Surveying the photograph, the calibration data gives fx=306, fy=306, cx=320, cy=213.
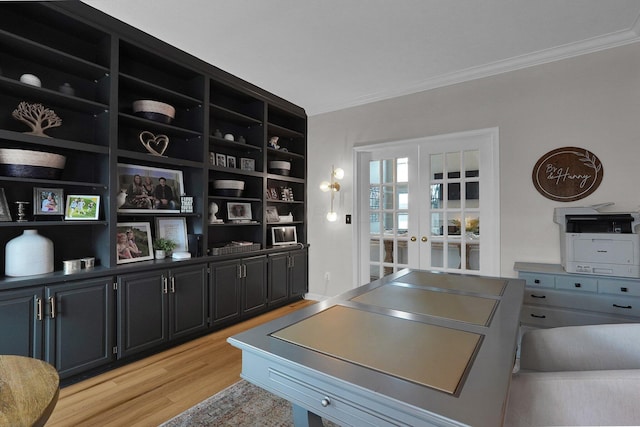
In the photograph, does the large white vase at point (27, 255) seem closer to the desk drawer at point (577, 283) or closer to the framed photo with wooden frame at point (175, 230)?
the framed photo with wooden frame at point (175, 230)

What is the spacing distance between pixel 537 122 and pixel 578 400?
273 cm

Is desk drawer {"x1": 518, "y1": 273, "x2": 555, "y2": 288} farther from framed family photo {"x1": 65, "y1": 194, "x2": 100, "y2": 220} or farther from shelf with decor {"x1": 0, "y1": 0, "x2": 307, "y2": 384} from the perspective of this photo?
framed family photo {"x1": 65, "y1": 194, "x2": 100, "y2": 220}

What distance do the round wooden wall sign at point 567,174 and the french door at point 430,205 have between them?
1.27 feet

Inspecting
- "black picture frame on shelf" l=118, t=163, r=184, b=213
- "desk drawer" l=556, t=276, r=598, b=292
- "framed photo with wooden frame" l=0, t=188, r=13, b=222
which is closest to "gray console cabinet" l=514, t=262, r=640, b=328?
"desk drawer" l=556, t=276, r=598, b=292

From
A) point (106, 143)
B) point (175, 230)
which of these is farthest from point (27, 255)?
point (175, 230)

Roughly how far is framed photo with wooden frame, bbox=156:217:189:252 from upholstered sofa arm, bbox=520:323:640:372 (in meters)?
2.89

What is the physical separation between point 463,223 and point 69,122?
A: 3.79 meters

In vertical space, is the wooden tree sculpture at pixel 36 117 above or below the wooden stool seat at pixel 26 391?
above

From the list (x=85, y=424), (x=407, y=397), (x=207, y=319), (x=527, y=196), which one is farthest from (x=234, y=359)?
(x=527, y=196)

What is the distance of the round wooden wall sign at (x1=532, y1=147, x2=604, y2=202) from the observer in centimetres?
267

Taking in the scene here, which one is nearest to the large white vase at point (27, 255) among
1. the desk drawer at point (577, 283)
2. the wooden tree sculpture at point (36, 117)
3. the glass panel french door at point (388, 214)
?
the wooden tree sculpture at point (36, 117)

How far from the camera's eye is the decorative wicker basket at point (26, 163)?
202 cm

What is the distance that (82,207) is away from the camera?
7.75 ft

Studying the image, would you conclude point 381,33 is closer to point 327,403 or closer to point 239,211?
point 239,211
